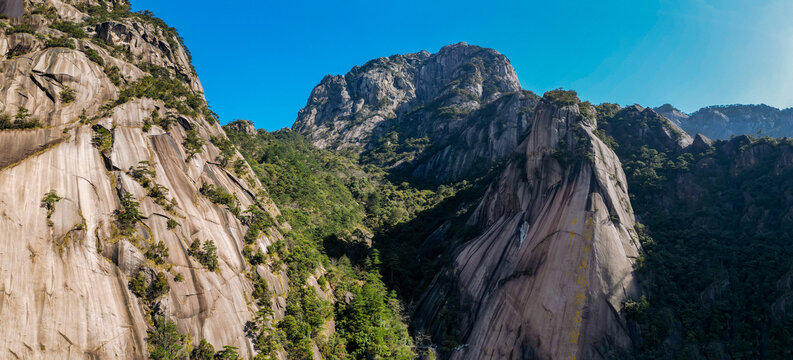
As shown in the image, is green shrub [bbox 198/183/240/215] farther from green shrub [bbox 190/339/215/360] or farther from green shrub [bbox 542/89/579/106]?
green shrub [bbox 542/89/579/106]

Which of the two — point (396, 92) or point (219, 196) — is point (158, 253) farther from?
point (396, 92)

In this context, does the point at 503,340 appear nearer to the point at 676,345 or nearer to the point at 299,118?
the point at 676,345

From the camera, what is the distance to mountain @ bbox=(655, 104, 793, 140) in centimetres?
11581

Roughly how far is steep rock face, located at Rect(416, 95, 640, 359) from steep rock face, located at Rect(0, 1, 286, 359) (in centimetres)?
2130

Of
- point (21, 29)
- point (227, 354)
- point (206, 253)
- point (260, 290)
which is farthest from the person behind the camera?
point (260, 290)

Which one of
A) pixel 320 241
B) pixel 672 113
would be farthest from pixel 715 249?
pixel 672 113

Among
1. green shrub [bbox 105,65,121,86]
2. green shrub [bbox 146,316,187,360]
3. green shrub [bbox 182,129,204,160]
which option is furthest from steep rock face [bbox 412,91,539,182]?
green shrub [bbox 146,316,187,360]

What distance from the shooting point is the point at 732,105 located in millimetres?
134375

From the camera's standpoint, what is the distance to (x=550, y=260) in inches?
1400

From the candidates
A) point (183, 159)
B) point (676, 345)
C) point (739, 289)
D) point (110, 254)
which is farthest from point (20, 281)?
point (739, 289)

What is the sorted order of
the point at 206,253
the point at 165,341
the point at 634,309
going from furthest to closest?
the point at 634,309 → the point at 206,253 → the point at 165,341

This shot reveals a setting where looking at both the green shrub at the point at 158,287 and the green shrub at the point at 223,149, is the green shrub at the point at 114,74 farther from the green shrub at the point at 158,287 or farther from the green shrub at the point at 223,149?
the green shrub at the point at 158,287

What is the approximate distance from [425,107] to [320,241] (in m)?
101

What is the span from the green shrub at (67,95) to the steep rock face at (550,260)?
1590 inches
